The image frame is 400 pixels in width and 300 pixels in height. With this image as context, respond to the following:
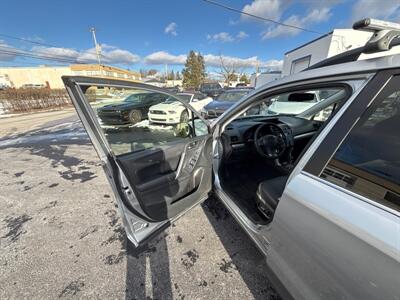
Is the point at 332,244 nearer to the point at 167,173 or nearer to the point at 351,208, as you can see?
the point at 351,208

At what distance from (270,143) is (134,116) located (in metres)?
1.91

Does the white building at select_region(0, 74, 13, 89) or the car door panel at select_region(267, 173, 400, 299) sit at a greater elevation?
the white building at select_region(0, 74, 13, 89)

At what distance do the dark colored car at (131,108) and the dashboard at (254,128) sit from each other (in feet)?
3.45

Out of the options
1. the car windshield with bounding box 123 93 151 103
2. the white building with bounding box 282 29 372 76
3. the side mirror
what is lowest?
the side mirror

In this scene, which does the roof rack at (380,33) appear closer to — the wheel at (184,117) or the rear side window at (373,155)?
the rear side window at (373,155)

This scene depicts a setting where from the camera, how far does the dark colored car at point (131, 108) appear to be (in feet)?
6.04

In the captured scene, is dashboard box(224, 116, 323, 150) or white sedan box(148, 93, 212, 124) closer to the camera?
white sedan box(148, 93, 212, 124)

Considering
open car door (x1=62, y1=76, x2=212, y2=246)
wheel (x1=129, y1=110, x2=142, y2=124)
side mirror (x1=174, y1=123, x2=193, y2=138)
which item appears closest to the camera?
open car door (x1=62, y1=76, x2=212, y2=246)

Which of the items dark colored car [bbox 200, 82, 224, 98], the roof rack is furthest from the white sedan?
dark colored car [bbox 200, 82, 224, 98]

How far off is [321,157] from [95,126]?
1521 mm

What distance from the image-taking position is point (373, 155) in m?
0.95

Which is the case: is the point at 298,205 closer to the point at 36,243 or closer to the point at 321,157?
the point at 321,157

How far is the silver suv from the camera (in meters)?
0.80

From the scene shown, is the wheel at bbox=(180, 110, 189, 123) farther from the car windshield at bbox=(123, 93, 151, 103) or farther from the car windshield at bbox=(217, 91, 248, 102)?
the car windshield at bbox=(217, 91, 248, 102)
